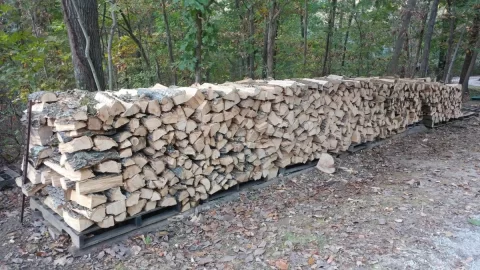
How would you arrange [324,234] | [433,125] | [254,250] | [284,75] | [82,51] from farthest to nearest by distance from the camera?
[284,75] < [433,125] < [82,51] < [324,234] < [254,250]

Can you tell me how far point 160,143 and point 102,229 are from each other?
0.95m

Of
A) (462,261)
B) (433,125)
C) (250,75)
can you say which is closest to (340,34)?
(250,75)

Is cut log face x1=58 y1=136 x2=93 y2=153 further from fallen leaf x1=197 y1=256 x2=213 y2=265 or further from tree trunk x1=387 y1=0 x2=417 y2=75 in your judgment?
tree trunk x1=387 y1=0 x2=417 y2=75

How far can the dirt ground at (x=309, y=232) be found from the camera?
274 centimetres

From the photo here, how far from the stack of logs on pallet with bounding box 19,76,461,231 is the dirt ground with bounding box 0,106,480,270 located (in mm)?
303

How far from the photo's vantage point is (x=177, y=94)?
3125 mm

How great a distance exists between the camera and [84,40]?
4672 mm

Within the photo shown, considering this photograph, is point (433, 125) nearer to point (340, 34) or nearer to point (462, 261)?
point (340, 34)

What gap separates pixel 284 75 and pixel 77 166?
8204 mm

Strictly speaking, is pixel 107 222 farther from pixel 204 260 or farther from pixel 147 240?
pixel 204 260

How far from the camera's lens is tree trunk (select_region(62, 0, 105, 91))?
452cm

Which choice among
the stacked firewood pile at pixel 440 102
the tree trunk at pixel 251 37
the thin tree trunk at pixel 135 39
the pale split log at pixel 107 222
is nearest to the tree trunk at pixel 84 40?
the pale split log at pixel 107 222

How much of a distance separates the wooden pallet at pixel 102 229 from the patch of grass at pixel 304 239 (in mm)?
1194

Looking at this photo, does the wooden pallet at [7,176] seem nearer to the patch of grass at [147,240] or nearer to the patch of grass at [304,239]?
the patch of grass at [147,240]
